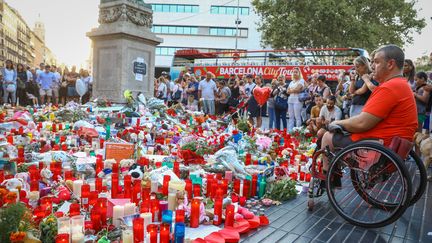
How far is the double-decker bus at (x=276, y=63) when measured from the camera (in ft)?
64.7

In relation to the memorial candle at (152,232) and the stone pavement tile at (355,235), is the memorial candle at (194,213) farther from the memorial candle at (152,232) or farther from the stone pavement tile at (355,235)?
the stone pavement tile at (355,235)

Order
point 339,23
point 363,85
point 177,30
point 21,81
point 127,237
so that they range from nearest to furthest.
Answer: point 127,237
point 363,85
point 21,81
point 339,23
point 177,30

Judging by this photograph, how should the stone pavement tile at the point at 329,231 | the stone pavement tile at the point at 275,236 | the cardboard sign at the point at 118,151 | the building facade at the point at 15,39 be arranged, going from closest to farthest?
the stone pavement tile at the point at 275,236
the stone pavement tile at the point at 329,231
the cardboard sign at the point at 118,151
the building facade at the point at 15,39

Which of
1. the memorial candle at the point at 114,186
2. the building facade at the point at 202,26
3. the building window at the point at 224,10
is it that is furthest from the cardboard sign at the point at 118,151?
the building window at the point at 224,10

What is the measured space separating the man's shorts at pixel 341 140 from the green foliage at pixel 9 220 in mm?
2982

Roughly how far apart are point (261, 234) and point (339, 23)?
2451 cm

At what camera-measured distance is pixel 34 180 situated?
3885 millimetres

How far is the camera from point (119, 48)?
975 centimetres

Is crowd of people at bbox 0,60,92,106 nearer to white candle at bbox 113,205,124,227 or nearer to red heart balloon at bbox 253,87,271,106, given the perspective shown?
red heart balloon at bbox 253,87,271,106

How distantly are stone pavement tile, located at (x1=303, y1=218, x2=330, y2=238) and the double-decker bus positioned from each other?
54.5 feet

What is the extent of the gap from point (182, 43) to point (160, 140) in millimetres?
42041

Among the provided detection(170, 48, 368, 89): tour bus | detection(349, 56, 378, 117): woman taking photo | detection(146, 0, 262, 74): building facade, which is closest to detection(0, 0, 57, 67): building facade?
detection(146, 0, 262, 74): building facade

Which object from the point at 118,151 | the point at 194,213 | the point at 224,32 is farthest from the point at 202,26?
the point at 194,213

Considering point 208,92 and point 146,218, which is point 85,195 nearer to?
point 146,218
